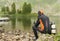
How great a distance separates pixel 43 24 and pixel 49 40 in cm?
222

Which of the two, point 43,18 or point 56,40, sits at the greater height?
point 43,18

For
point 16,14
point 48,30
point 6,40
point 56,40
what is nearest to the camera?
point 56,40

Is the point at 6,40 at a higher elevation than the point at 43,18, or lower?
lower

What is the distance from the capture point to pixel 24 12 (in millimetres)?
161875

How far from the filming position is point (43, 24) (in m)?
16.3

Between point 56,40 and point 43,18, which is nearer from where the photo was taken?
point 56,40

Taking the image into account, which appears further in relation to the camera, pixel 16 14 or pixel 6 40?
pixel 16 14

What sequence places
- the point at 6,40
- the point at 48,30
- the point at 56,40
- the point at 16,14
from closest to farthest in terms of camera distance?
the point at 56,40 → the point at 48,30 → the point at 6,40 → the point at 16,14

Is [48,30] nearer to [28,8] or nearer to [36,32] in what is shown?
[36,32]

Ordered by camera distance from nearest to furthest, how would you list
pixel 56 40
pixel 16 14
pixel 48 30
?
1. pixel 56 40
2. pixel 48 30
3. pixel 16 14

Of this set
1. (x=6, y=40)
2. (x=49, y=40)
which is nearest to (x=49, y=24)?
(x=49, y=40)

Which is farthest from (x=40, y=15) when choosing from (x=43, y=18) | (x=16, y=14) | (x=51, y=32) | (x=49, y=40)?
(x=16, y=14)

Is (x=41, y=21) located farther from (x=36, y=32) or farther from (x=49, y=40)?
(x=49, y=40)

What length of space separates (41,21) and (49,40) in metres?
2.27
